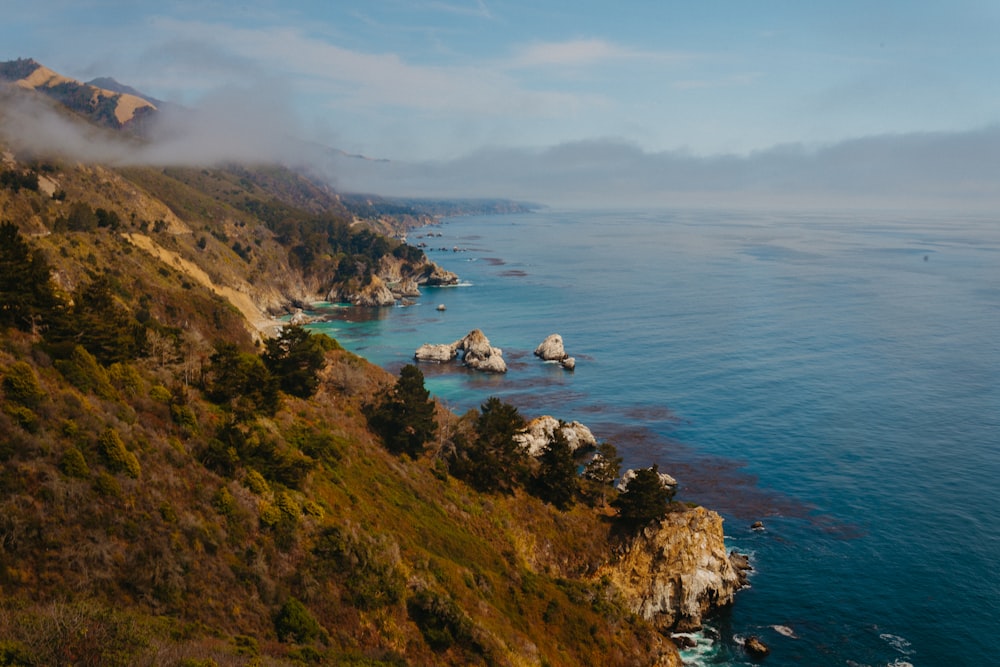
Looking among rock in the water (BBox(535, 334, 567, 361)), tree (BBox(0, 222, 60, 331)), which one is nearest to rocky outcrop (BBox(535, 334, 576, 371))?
rock in the water (BBox(535, 334, 567, 361))

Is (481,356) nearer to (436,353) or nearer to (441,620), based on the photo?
(436,353)

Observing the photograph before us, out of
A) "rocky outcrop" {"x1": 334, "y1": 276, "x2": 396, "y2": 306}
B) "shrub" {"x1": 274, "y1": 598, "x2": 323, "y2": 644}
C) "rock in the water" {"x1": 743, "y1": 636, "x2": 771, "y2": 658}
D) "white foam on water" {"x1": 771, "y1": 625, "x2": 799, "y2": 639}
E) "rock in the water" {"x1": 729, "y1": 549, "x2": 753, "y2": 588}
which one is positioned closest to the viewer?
"shrub" {"x1": 274, "y1": 598, "x2": 323, "y2": 644}

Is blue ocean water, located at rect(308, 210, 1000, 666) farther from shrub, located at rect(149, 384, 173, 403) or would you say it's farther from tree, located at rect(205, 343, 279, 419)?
shrub, located at rect(149, 384, 173, 403)

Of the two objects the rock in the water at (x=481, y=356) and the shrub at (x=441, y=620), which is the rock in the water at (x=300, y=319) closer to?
the rock in the water at (x=481, y=356)

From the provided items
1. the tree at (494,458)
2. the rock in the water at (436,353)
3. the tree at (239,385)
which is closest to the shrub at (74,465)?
the tree at (239,385)

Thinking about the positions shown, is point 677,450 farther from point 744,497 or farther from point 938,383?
point 938,383

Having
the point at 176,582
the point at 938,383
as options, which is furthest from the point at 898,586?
the point at 938,383
